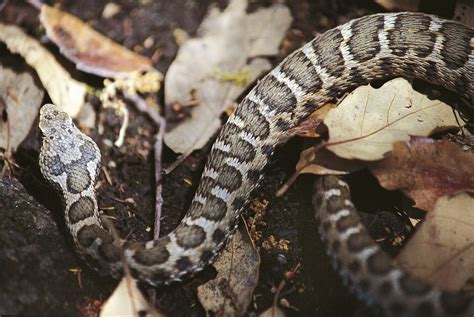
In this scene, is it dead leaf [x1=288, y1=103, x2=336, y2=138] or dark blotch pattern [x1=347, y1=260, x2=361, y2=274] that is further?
dead leaf [x1=288, y1=103, x2=336, y2=138]

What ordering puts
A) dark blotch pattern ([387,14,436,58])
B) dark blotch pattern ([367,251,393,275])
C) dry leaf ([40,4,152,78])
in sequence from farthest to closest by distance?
dry leaf ([40,4,152,78])
dark blotch pattern ([387,14,436,58])
dark blotch pattern ([367,251,393,275])

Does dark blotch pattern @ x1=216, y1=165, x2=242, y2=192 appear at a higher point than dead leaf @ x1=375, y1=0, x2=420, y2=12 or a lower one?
lower

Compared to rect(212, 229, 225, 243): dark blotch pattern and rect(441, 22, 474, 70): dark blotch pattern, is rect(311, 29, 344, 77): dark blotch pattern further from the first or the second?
rect(212, 229, 225, 243): dark blotch pattern

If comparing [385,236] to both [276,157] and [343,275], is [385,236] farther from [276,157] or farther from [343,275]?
[276,157]

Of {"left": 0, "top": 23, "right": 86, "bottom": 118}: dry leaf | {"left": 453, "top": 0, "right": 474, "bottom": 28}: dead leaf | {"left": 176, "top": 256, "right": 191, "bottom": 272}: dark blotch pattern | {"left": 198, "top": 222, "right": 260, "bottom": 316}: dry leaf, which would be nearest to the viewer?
{"left": 198, "top": 222, "right": 260, "bottom": 316}: dry leaf

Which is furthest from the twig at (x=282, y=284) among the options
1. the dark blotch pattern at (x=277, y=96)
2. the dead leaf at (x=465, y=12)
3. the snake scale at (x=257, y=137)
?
the dead leaf at (x=465, y=12)

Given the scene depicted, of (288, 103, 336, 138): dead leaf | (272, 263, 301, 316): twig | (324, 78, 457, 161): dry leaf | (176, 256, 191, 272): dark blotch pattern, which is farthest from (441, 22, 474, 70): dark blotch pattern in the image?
(176, 256, 191, 272): dark blotch pattern

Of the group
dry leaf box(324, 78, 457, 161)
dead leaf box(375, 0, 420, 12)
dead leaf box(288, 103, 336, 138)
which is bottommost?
dead leaf box(288, 103, 336, 138)
